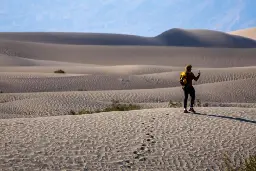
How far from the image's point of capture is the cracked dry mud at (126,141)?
974cm

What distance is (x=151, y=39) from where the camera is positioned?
14625cm

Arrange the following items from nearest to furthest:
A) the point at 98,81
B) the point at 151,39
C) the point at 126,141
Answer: the point at 126,141
the point at 98,81
the point at 151,39

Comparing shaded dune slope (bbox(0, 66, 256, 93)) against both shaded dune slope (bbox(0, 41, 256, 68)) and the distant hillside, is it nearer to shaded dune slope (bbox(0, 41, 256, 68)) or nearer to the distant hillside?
shaded dune slope (bbox(0, 41, 256, 68))

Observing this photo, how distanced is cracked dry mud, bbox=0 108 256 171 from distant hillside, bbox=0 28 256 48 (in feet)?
371

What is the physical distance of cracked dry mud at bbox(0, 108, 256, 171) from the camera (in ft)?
32.0

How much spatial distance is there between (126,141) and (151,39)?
136009mm

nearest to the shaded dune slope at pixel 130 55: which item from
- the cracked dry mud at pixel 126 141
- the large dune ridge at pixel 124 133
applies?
the large dune ridge at pixel 124 133

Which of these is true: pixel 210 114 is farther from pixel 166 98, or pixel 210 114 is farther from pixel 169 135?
pixel 166 98

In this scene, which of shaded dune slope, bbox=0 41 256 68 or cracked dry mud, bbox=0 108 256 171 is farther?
shaded dune slope, bbox=0 41 256 68

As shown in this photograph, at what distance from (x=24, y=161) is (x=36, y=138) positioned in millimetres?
1834

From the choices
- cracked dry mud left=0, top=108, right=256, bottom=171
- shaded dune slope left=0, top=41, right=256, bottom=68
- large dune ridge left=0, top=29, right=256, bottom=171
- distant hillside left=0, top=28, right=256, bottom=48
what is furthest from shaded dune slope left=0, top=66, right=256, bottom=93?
distant hillside left=0, top=28, right=256, bottom=48

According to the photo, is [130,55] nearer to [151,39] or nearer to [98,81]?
[151,39]

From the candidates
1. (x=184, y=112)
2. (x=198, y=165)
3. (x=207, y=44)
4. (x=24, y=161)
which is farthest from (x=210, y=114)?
(x=207, y=44)

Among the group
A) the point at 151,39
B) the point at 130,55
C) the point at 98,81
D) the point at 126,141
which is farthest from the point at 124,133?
the point at 151,39
